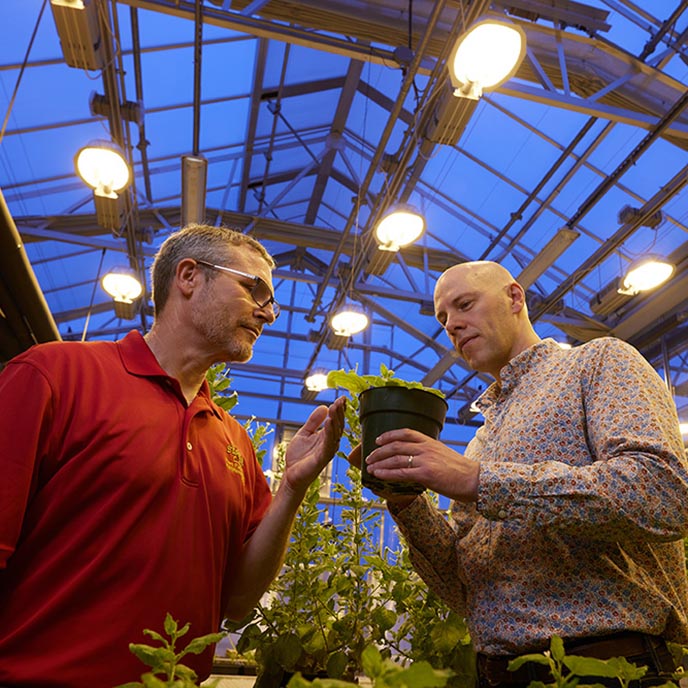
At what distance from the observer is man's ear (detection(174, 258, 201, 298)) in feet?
4.80

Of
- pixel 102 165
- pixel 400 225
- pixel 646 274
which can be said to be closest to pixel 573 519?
pixel 400 225

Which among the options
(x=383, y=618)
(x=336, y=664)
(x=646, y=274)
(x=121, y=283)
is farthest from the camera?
(x=121, y=283)

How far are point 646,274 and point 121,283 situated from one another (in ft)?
15.5

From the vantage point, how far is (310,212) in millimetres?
9180

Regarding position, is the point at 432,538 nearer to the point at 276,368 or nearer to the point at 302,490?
the point at 302,490

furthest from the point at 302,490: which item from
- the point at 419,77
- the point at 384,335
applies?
the point at 384,335

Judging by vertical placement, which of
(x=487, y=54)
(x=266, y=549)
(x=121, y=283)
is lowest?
(x=266, y=549)

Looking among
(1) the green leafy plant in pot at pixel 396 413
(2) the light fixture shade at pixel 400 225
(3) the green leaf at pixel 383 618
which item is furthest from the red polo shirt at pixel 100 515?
(2) the light fixture shade at pixel 400 225

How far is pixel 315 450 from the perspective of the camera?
1350mm

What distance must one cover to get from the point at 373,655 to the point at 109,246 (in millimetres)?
6998

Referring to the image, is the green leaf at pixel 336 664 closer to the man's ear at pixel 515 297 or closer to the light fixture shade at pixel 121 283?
the man's ear at pixel 515 297

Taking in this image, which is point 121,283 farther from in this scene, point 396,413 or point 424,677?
point 424,677

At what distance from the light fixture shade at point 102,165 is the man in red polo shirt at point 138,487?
3146 millimetres

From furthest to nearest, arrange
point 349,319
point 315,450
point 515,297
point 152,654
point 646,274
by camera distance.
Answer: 1. point 349,319
2. point 646,274
3. point 515,297
4. point 315,450
5. point 152,654
